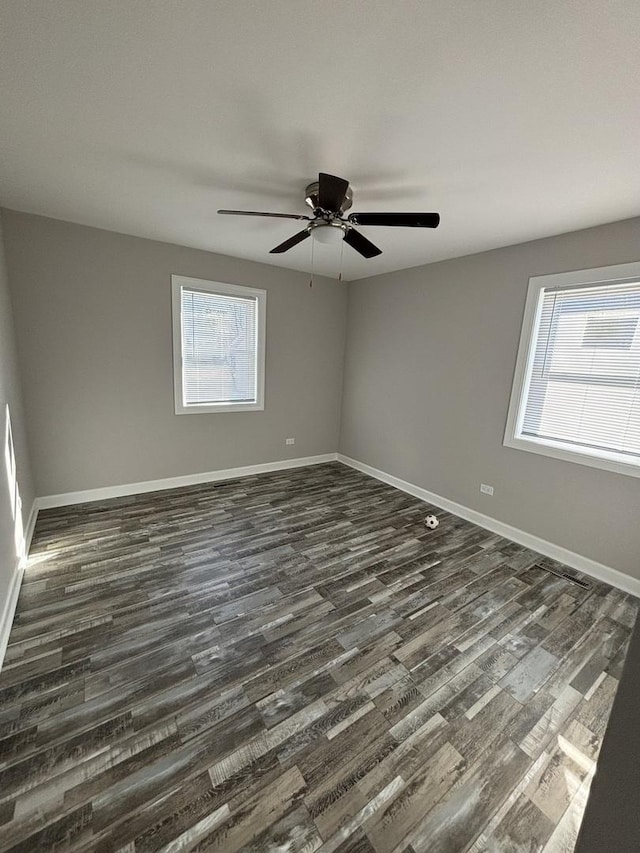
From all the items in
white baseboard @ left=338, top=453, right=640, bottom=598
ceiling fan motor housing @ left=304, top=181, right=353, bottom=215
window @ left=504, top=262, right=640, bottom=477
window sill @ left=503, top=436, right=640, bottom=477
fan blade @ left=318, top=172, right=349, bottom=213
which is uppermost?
ceiling fan motor housing @ left=304, top=181, right=353, bottom=215

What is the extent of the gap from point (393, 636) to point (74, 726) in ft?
5.25

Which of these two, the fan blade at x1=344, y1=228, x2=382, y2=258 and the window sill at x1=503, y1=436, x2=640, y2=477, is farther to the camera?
the window sill at x1=503, y1=436, x2=640, y2=477

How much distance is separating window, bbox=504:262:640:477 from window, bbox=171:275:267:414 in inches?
115

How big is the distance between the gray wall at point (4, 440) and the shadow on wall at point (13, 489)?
54 mm

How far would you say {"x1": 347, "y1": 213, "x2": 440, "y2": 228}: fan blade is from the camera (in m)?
1.88

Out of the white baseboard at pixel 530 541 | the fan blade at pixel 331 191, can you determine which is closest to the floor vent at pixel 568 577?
the white baseboard at pixel 530 541

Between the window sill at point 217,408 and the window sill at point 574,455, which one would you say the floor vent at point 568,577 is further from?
the window sill at point 217,408

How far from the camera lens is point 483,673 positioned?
6.00 ft

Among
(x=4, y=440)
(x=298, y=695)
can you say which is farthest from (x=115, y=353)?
(x=298, y=695)

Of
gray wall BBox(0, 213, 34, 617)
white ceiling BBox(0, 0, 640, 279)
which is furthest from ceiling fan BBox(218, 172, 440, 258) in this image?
gray wall BBox(0, 213, 34, 617)

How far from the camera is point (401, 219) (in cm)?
193

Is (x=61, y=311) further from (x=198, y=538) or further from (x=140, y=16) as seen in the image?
(x=140, y=16)

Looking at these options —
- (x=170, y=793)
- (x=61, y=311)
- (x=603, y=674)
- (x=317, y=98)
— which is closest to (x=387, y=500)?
(x=603, y=674)

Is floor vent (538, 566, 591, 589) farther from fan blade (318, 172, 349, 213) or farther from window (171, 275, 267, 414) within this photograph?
window (171, 275, 267, 414)
